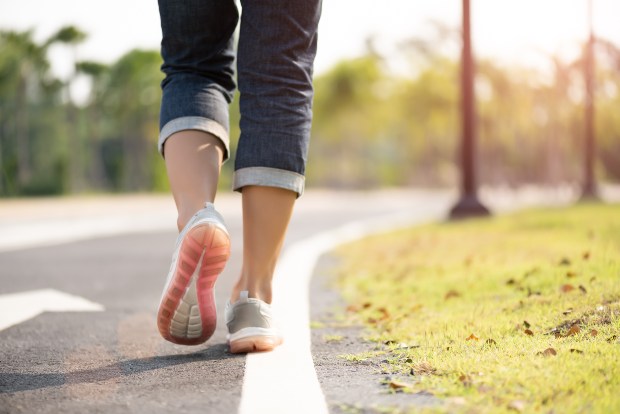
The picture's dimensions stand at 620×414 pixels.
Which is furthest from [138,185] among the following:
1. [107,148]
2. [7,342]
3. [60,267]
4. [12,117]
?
[7,342]

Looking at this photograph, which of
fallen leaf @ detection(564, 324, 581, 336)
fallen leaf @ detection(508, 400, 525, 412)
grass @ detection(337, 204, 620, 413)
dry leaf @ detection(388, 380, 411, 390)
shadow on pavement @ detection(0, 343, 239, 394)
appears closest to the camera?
fallen leaf @ detection(508, 400, 525, 412)

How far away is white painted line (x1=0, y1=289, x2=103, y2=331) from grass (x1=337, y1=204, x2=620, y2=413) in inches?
44.8

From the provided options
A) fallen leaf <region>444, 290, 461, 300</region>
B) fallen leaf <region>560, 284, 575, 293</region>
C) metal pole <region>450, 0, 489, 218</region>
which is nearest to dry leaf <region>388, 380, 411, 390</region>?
fallen leaf <region>560, 284, 575, 293</region>

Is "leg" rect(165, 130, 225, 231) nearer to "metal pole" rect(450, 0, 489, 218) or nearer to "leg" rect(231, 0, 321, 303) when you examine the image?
"leg" rect(231, 0, 321, 303)

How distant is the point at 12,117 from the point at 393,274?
30.6 m

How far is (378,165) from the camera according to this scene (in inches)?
2852

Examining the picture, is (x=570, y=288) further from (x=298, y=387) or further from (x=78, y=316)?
(x=78, y=316)

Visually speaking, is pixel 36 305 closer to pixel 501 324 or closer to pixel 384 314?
pixel 384 314

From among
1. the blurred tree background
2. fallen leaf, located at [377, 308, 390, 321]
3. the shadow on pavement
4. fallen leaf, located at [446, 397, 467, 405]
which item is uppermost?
the blurred tree background

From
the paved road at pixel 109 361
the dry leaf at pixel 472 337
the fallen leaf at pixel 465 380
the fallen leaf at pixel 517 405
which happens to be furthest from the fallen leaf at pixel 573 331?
the paved road at pixel 109 361

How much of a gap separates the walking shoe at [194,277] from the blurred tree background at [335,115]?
2556 centimetres

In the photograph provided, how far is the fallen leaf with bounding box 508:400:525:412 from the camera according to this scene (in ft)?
4.82

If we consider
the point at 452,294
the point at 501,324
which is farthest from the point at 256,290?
the point at 452,294

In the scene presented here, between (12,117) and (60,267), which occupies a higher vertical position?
(12,117)
